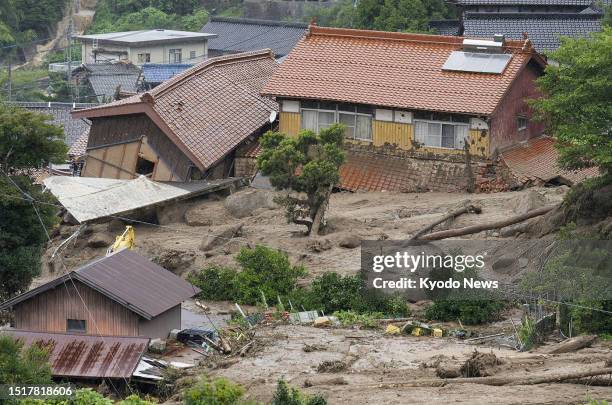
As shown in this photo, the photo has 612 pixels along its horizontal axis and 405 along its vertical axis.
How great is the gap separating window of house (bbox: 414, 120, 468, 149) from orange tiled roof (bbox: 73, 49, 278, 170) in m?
5.08

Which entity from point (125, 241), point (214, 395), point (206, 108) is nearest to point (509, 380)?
point (214, 395)

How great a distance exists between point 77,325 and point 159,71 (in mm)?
31420

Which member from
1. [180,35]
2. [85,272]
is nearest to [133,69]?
[180,35]

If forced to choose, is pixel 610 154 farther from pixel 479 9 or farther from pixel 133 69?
pixel 133 69

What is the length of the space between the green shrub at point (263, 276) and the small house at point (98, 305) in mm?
3036

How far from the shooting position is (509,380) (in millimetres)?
22672

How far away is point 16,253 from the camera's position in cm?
3067

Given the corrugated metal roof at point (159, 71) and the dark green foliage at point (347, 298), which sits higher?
the corrugated metal roof at point (159, 71)

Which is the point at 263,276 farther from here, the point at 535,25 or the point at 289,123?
the point at 535,25

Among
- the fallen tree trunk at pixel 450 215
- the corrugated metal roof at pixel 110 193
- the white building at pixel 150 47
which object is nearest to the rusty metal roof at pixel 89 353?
the corrugated metal roof at pixel 110 193

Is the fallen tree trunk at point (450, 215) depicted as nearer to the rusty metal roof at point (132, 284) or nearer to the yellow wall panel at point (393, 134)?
the yellow wall panel at point (393, 134)

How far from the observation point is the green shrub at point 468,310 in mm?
28672

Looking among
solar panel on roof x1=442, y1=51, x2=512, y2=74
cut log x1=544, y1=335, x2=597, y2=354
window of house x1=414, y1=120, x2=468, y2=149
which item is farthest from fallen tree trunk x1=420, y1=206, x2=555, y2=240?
solar panel on roof x1=442, y1=51, x2=512, y2=74

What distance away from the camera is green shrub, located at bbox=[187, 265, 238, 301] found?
105ft
